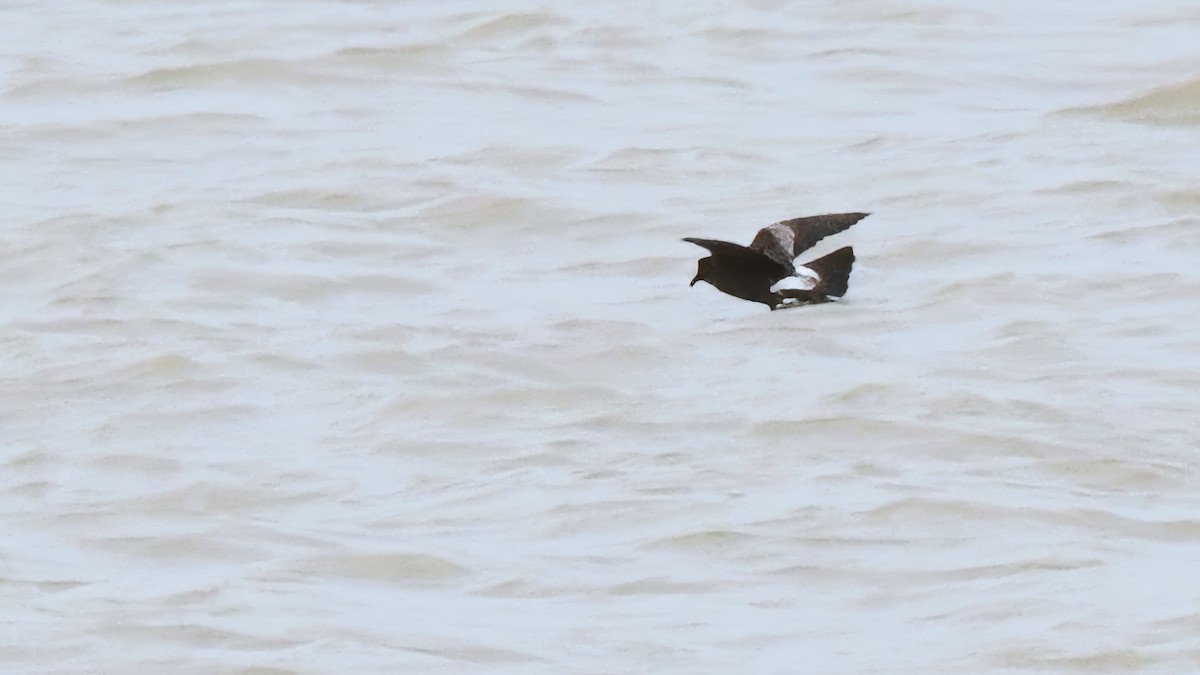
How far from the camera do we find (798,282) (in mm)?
8570

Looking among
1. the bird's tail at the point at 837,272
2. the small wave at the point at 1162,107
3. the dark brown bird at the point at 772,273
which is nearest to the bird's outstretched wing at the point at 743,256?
the dark brown bird at the point at 772,273

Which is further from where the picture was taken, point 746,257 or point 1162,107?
point 1162,107

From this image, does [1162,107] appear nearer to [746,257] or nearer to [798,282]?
[798,282]

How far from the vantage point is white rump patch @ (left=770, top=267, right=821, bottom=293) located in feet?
28.0

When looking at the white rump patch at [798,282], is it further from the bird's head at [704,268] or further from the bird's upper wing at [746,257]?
the bird's head at [704,268]

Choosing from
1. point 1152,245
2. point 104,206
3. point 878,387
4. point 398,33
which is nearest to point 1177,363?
point 878,387

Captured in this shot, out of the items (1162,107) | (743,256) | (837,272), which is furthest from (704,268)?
(1162,107)

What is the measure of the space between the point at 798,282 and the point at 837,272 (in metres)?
0.14

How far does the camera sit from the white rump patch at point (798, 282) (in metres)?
8.52

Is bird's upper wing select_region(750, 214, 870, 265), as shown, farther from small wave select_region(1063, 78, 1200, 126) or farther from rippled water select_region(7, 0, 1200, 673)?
small wave select_region(1063, 78, 1200, 126)

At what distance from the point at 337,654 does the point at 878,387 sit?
238cm

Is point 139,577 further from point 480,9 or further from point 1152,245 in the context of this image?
point 480,9

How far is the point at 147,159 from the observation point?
435 inches

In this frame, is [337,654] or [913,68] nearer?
[337,654]
